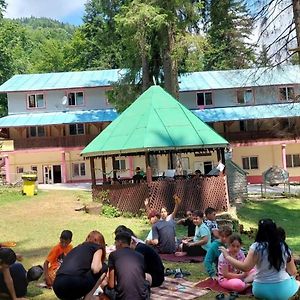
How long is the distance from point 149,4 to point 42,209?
1108 cm

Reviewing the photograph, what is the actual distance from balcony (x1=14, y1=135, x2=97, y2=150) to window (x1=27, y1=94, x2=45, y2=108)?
127 inches

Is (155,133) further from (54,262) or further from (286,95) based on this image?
(286,95)

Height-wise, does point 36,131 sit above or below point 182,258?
above

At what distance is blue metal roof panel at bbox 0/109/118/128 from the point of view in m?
39.2

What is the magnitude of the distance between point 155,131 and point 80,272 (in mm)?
12822

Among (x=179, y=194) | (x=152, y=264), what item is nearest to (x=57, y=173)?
(x=179, y=194)

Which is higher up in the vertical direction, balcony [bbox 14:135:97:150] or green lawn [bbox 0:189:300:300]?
balcony [bbox 14:135:97:150]

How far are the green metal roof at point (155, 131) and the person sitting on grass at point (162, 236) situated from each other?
7.18 metres

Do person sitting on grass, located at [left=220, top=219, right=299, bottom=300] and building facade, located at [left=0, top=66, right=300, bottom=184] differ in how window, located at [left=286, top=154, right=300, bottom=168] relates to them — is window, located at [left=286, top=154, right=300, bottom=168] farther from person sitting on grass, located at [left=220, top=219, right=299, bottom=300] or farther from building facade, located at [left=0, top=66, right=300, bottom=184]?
person sitting on grass, located at [left=220, top=219, right=299, bottom=300]

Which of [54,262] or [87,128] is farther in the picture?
[87,128]

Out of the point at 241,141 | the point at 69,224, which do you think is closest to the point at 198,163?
the point at 241,141

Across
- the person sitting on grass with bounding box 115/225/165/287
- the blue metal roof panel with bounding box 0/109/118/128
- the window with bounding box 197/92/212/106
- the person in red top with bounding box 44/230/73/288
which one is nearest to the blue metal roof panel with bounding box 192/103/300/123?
the window with bounding box 197/92/212/106

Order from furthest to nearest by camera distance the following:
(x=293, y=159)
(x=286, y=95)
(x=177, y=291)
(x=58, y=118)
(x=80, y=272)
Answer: (x=293, y=159), (x=58, y=118), (x=286, y=95), (x=177, y=291), (x=80, y=272)

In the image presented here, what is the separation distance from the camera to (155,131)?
19.0 metres
